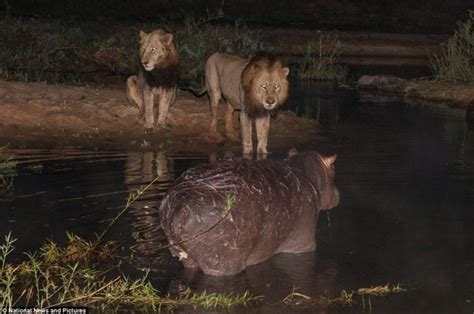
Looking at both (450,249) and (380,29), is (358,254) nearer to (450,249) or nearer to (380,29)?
(450,249)

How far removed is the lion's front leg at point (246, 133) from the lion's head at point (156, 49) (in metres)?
2.03

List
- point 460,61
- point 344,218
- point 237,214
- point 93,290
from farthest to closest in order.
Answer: point 460,61 → point 344,218 → point 237,214 → point 93,290

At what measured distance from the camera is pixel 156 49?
15.6 meters

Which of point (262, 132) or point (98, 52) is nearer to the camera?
point (262, 132)

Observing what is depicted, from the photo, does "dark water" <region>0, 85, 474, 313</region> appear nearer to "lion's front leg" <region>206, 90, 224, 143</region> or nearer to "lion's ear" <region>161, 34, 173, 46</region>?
"lion's front leg" <region>206, 90, 224, 143</region>

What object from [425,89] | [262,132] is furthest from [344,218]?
[425,89]

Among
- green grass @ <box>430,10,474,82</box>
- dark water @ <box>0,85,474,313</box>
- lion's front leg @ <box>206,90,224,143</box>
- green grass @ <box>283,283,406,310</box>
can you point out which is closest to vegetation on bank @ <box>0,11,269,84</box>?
green grass @ <box>430,10,474,82</box>

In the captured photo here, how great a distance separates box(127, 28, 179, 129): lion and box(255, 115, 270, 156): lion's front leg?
7.15 ft

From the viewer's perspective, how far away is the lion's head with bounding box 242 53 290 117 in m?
13.4

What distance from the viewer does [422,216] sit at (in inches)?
419

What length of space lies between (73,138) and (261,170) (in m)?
6.90

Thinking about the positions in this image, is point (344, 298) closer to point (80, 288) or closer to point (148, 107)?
point (80, 288)

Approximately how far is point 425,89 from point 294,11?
21843 mm

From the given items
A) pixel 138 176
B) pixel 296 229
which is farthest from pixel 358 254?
pixel 138 176
